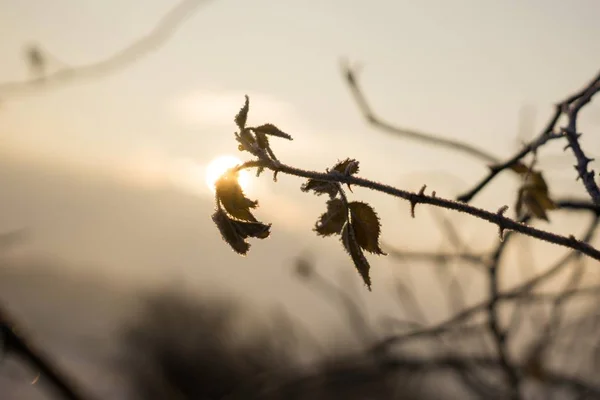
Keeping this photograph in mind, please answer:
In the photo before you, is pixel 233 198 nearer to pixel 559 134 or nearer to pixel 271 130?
pixel 271 130

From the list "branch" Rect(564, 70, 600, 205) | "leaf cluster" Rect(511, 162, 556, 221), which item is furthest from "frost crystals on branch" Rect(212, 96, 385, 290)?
"leaf cluster" Rect(511, 162, 556, 221)

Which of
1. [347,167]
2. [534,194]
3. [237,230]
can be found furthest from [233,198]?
[534,194]

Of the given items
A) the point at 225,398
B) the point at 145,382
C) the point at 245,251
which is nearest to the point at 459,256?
the point at 225,398

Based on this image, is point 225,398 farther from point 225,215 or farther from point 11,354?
point 225,215

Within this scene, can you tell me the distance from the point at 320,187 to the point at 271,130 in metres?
0.08

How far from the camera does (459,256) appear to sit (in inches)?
55.3

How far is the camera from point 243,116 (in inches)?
23.1

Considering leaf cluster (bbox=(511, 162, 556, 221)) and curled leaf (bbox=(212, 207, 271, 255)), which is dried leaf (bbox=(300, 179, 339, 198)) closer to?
curled leaf (bbox=(212, 207, 271, 255))

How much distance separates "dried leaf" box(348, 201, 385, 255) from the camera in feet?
1.98

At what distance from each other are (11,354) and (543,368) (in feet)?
5.21

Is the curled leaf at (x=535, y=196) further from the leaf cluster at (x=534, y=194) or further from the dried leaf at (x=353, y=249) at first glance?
the dried leaf at (x=353, y=249)

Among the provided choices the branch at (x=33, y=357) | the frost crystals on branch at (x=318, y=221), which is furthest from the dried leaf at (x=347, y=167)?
the branch at (x=33, y=357)

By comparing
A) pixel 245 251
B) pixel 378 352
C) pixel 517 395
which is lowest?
pixel 245 251

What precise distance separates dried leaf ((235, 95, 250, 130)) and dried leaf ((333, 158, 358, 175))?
10cm
